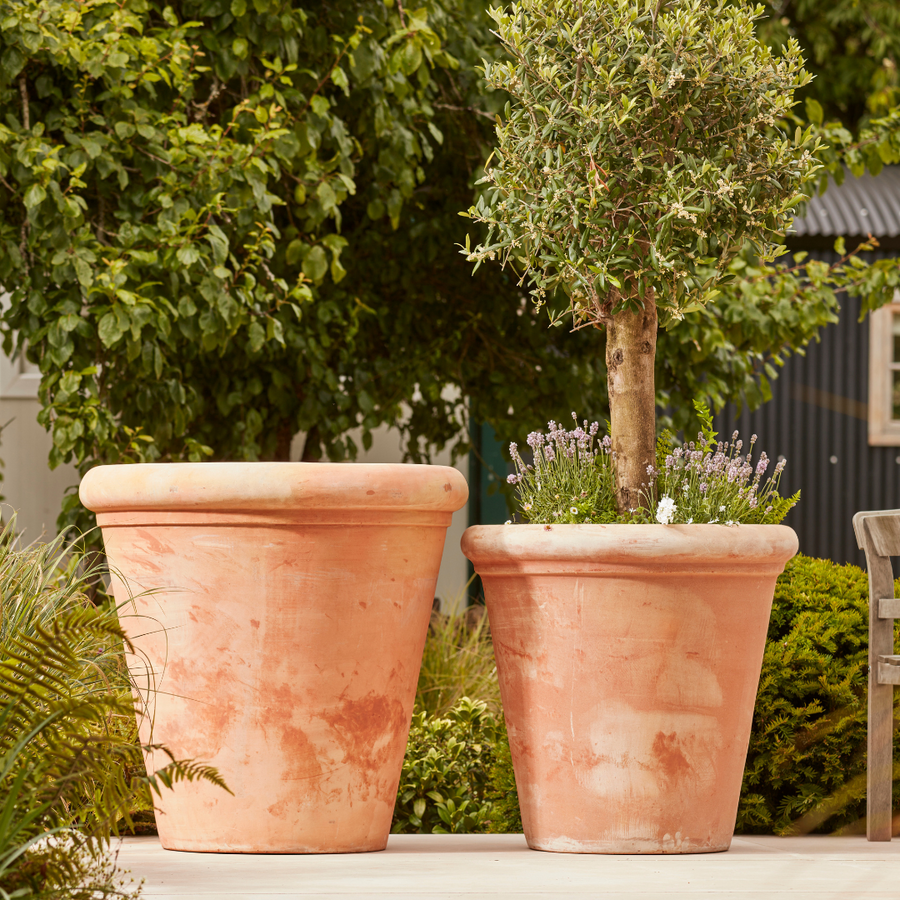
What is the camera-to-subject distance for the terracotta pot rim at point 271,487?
216 cm

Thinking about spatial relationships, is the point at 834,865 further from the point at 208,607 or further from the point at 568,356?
the point at 568,356

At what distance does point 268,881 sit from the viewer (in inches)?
76.3

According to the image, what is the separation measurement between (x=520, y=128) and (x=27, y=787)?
1718 mm

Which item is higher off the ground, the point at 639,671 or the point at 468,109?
the point at 468,109

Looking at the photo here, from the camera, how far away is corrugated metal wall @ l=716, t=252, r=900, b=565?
27.9 feet

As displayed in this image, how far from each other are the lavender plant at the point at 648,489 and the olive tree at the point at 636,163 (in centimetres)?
5

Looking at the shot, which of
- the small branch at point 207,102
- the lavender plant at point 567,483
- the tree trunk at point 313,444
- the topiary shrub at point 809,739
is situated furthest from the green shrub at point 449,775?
the small branch at point 207,102

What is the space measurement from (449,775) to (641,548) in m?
1.26

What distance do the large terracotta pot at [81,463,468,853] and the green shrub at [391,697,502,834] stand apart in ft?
2.61

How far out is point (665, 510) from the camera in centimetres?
227

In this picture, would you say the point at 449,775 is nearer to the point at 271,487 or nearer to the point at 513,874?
the point at 513,874

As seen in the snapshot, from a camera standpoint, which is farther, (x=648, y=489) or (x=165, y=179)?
(x=165, y=179)

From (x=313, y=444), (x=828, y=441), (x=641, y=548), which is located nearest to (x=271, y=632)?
(x=641, y=548)

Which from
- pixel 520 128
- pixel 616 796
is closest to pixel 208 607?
pixel 616 796
